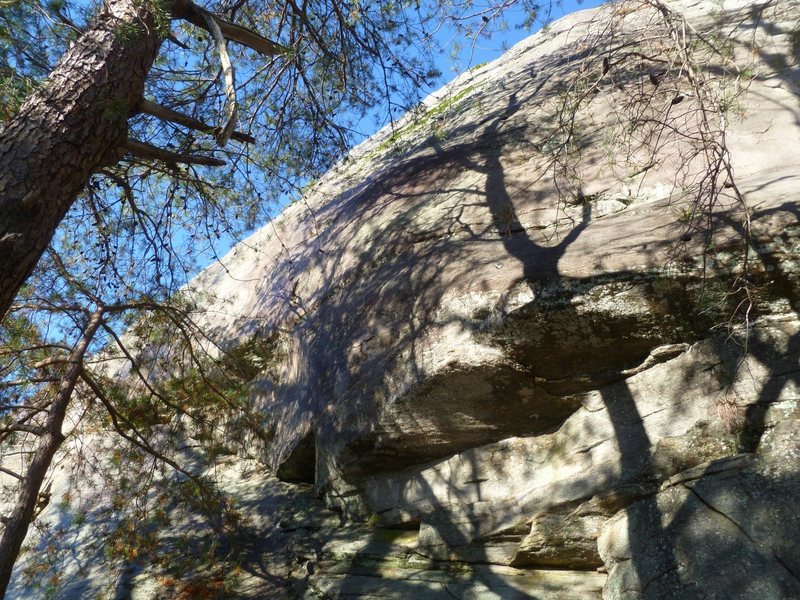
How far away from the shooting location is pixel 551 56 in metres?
7.97

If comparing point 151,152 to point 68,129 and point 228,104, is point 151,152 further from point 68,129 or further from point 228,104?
point 68,129

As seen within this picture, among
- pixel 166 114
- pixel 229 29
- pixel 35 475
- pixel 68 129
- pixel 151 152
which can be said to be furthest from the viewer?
pixel 229 29

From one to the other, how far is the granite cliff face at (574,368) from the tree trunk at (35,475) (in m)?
1.75

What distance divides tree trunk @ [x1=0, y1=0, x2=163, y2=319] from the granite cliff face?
222 centimetres

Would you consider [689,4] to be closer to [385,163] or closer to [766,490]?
[385,163]

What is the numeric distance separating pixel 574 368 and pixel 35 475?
123 inches

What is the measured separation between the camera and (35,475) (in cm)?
360

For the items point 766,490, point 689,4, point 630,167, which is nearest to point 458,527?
point 766,490

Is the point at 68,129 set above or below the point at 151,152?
below

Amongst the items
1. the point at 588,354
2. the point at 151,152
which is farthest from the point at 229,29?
the point at 588,354

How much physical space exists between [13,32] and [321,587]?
398 centimetres

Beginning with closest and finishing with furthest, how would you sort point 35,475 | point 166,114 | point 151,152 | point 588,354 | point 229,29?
point 35,475 < point 588,354 < point 151,152 < point 166,114 < point 229,29

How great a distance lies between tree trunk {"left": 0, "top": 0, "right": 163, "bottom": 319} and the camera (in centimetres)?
295

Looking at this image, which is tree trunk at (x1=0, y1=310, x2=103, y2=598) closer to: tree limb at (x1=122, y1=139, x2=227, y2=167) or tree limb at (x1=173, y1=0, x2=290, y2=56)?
tree limb at (x1=122, y1=139, x2=227, y2=167)
